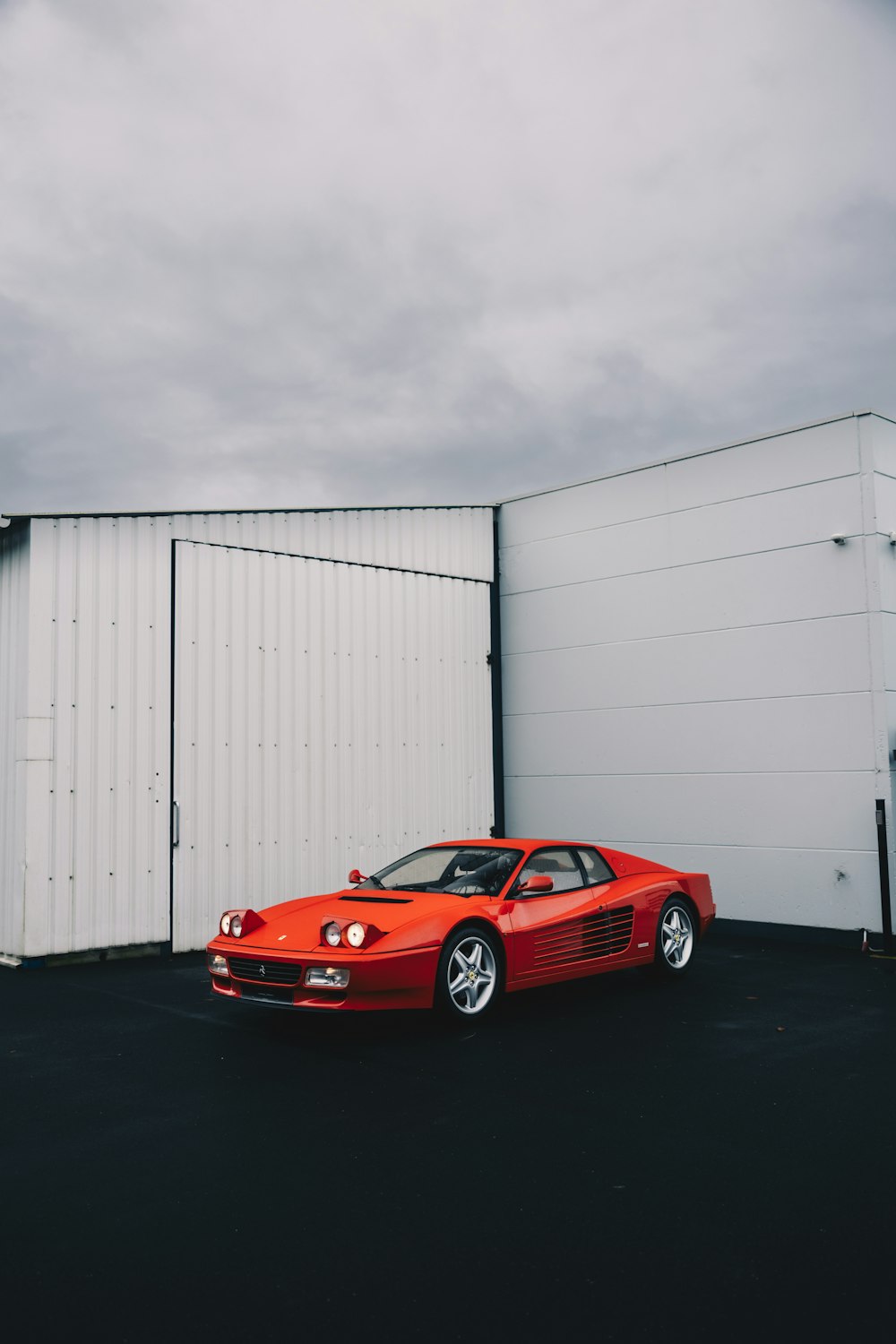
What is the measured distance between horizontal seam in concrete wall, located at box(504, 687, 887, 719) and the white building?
0.03 metres

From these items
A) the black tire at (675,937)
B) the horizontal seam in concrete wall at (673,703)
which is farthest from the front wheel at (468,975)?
the horizontal seam in concrete wall at (673,703)

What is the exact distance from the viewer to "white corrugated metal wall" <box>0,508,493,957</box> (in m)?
9.45

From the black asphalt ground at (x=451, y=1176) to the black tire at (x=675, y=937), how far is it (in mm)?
1004

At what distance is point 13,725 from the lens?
9781 mm

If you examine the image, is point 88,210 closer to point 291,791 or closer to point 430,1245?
point 291,791

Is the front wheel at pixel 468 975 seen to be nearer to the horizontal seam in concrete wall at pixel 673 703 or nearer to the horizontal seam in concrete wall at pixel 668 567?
the horizontal seam in concrete wall at pixel 673 703

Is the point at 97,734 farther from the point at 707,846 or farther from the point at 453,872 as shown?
the point at 707,846

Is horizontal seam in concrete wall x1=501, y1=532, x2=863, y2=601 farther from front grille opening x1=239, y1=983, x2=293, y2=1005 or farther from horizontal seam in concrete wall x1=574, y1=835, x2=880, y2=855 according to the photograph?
front grille opening x1=239, y1=983, x2=293, y2=1005

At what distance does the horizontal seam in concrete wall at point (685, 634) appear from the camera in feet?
34.9

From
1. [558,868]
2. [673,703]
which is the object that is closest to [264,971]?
[558,868]

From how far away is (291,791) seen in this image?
36.1ft

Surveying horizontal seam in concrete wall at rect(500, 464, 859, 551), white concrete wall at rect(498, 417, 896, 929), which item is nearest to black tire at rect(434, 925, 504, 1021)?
white concrete wall at rect(498, 417, 896, 929)

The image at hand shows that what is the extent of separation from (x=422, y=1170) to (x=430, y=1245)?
73cm

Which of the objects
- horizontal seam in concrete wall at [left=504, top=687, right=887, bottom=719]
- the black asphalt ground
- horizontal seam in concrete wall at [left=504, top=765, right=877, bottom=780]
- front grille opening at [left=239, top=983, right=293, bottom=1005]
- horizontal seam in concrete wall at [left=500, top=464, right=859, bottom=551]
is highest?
horizontal seam in concrete wall at [left=500, top=464, right=859, bottom=551]
